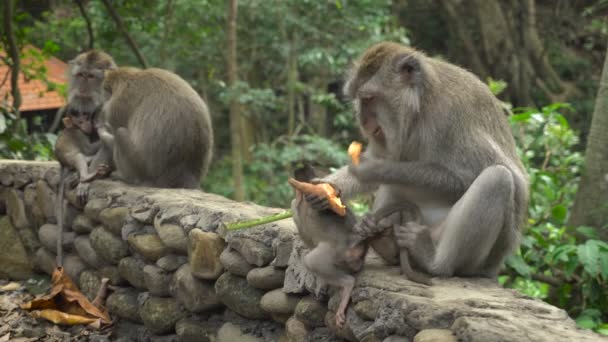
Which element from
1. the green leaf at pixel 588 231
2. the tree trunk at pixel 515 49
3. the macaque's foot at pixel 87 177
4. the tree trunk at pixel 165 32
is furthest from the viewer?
the tree trunk at pixel 515 49

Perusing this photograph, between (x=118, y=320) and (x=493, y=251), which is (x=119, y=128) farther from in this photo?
(x=493, y=251)

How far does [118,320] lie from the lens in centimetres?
485

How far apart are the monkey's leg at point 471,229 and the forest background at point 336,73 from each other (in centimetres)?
152

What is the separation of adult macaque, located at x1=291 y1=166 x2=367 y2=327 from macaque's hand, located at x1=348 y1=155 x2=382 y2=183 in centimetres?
26

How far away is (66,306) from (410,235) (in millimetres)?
2948

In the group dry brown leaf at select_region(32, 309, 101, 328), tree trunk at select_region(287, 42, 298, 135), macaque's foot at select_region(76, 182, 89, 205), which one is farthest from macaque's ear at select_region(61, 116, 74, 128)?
tree trunk at select_region(287, 42, 298, 135)

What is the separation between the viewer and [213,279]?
408cm

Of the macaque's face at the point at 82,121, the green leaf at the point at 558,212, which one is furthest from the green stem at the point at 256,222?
the green leaf at the point at 558,212

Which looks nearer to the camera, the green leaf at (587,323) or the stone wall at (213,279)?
the stone wall at (213,279)

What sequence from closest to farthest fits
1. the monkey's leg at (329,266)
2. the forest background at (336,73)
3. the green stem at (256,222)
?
the monkey's leg at (329,266) → the green stem at (256,222) → the forest background at (336,73)

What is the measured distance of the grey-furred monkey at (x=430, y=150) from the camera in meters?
3.18

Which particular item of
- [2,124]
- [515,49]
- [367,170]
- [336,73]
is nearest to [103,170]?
[367,170]

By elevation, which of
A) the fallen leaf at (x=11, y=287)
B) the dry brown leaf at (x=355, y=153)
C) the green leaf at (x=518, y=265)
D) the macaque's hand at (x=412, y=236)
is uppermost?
the dry brown leaf at (x=355, y=153)

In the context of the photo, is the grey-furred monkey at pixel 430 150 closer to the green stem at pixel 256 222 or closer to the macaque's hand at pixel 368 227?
the macaque's hand at pixel 368 227
